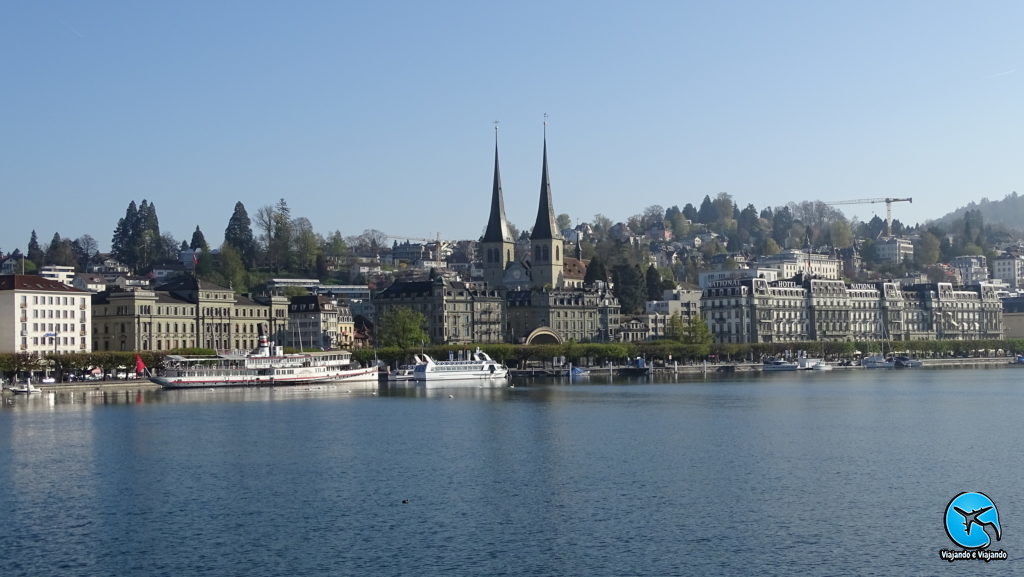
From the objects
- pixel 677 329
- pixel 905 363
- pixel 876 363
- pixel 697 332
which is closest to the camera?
pixel 905 363

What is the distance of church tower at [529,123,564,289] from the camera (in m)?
156

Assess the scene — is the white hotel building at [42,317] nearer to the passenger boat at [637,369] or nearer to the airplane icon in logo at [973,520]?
the passenger boat at [637,369]

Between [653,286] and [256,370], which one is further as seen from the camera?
[653,286]

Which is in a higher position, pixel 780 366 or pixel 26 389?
pixel 26 389

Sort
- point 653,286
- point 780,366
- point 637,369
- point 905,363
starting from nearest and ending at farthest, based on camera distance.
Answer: point 637,369, point 780,366, point 905,363, point 653,286

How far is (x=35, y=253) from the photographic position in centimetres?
18800

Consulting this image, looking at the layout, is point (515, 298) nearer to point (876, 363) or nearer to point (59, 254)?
point (876, 363)

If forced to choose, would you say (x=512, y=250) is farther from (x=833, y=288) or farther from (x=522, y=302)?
(x=833, y=288)

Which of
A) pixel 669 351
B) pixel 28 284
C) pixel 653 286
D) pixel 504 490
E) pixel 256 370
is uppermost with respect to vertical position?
pixel 653 286

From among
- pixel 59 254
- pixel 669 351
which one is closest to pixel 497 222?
pixel 669 351

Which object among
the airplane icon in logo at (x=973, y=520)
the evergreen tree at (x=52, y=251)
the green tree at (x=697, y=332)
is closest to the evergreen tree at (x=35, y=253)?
the evergreen tree at (x=52, y=251)

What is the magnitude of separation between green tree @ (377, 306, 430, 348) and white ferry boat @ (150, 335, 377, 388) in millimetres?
15454

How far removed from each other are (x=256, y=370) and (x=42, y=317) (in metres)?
20.2

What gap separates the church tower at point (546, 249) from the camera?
156m
